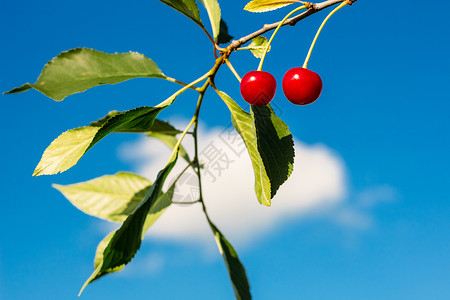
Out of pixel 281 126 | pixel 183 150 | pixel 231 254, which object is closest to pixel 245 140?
pixel 281 126

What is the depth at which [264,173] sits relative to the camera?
1.32 m

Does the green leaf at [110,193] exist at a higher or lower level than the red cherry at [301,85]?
lower

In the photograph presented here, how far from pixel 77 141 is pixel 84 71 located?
22 cm

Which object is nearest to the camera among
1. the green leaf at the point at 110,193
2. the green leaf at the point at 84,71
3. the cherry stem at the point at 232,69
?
the green leaf at the point at 84,71

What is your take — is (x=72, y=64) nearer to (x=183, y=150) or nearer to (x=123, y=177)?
(x=123, y=177)

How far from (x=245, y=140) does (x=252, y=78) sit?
27 cm

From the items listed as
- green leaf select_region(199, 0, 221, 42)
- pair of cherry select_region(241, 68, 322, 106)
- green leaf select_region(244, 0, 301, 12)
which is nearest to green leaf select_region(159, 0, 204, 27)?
green leaf select_region(199, 0, 221, 42)

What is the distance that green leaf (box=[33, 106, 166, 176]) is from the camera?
1.30 meters

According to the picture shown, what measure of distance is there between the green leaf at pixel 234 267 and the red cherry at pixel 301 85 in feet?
2.44

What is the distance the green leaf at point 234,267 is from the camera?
5.86 ft

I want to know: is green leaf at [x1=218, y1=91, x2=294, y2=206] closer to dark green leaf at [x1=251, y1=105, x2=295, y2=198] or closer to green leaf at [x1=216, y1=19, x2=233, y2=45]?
dark green leaf at [x1=251, y1=105, x2=295, y2=198]

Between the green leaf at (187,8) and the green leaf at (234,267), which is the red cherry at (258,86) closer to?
the green leaf at (187,8)

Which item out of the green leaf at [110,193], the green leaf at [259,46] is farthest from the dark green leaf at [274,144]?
the green leaf at [110,193]

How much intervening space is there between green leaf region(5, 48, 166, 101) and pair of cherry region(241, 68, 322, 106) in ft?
1.13
